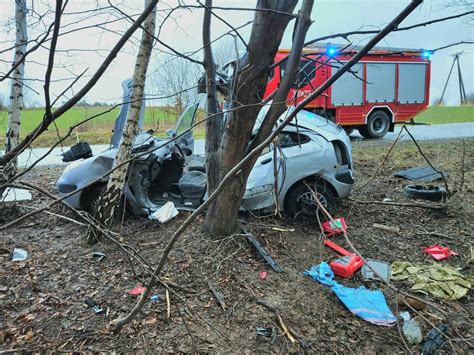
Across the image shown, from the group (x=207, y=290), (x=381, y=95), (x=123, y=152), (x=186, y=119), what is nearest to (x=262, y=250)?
(x=207, y=290)

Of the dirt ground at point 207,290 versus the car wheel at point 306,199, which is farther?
the car wheel at point 306,199

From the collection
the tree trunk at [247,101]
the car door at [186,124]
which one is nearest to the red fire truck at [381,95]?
the car door at [186,124]

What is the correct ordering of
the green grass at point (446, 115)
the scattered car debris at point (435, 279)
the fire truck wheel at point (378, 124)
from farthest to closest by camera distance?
the green grass at point (446, 115)
the fire truck wheel at point (378, 124)
the scattered car debris at point (435, 279)

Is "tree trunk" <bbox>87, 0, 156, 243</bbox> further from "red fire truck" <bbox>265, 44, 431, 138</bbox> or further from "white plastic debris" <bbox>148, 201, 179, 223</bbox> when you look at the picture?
"red fire truck" <bbox>265, 44, 431, 138</bbox>

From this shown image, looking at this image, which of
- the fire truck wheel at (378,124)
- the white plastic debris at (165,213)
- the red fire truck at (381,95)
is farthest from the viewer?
the fire truck wheel at (378,124)

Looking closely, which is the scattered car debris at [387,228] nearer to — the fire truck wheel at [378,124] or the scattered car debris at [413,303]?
the scattered car debris at [413,303]

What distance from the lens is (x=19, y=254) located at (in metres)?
3.96

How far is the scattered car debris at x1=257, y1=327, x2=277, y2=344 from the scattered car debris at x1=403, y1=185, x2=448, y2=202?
4277 millimetres

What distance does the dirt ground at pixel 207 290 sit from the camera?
2.82 m

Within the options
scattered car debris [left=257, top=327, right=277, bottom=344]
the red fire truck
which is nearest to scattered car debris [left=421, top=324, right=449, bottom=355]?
scattered car debris [left=257, top=327, right=277, bottom=344]

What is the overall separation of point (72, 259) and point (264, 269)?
202cm

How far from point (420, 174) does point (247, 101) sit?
5.44 metres

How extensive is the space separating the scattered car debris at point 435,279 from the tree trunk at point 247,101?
74.4 inches

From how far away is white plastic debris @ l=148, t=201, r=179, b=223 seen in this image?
4.89 metres
